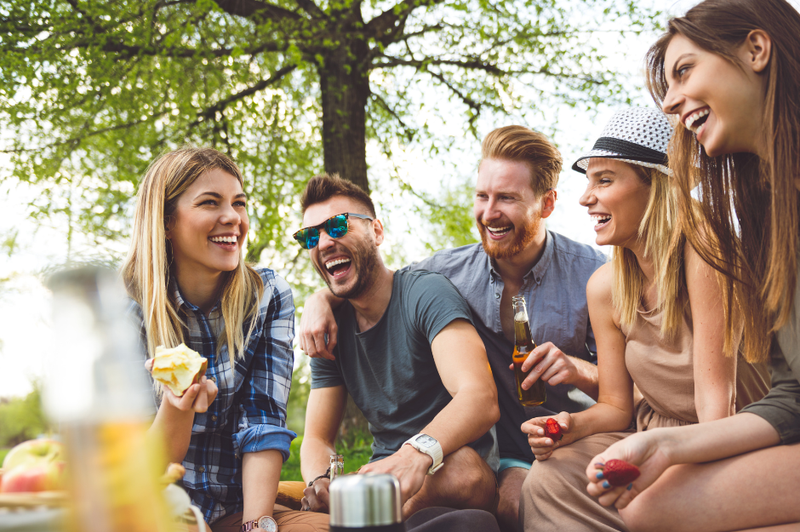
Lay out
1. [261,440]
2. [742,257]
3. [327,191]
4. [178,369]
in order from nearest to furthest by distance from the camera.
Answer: [178,369]
[742,257]
[261,440]
[327,191]

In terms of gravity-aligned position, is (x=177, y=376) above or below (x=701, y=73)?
below

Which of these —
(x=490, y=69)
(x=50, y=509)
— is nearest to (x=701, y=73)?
(x=50, y=509)

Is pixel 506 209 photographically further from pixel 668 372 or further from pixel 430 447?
pixel 430 447

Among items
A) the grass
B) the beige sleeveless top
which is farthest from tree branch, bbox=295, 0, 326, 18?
the beige sleeveless top

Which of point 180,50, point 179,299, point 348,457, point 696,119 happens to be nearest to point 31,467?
point 179,299

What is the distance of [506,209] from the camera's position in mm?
3760

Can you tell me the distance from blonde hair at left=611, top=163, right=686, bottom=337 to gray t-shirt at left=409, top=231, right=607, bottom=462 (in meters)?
0.67

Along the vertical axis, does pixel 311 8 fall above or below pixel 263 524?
above

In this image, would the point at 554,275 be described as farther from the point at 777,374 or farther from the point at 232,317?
the point at 232,317

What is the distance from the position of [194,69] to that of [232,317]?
6.27m

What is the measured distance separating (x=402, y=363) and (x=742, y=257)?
178 cm

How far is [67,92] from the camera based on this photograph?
7.60m

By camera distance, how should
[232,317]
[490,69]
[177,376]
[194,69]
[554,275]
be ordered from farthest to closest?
[490,69] < [194,69] < [554,275] < [232,317] < [177,376]

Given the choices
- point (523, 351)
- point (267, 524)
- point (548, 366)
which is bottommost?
point (267, 524)
